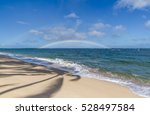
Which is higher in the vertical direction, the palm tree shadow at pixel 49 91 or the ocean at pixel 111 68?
the palm tree shadow at pixel 49 91

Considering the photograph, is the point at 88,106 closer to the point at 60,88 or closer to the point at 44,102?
the point at 44,102

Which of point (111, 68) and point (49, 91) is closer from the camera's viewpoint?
point (49, 91)

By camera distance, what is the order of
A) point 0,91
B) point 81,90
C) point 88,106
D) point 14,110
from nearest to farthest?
point 14,110 < point 88,106 < point 0,91 < point 81,90

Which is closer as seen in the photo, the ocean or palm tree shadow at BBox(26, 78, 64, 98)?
palm tree shadow at BBox(26, 78, 64, 98)

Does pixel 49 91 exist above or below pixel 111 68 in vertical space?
above

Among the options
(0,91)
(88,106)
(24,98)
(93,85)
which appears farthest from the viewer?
(93,85)

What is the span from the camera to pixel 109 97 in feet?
33.8

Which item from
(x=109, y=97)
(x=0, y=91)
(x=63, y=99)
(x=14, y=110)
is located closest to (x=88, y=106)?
(x=63, y=99)

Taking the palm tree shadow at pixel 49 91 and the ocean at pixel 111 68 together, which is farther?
the ocean at pixel 111 68

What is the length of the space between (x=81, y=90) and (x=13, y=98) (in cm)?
339

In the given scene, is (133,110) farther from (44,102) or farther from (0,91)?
(0,91)

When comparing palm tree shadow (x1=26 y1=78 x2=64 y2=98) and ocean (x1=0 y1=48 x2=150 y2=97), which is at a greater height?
palm tree shadow (x1=26 y1=78 x2=64 y2=98)

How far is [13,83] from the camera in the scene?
11.9 m

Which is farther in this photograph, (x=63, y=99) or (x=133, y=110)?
(x=63, y=99)
